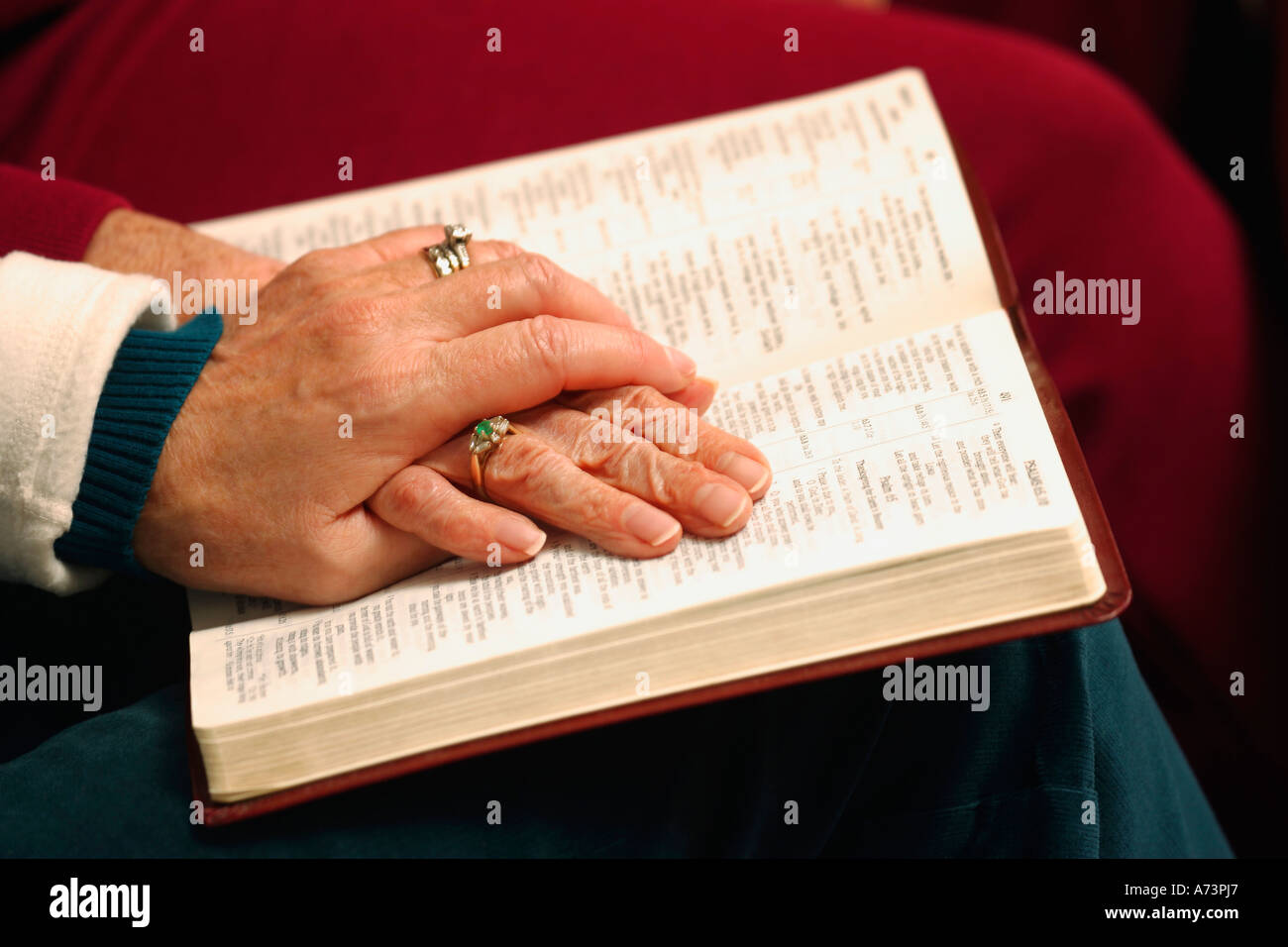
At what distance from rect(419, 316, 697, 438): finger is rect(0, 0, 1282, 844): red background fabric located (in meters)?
0.40

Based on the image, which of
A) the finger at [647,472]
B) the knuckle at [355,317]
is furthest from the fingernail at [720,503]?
the knuckle at [355,317]

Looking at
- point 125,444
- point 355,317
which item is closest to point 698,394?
point 355,317

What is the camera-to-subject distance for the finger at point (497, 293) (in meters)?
0.73

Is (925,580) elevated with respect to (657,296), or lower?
lower

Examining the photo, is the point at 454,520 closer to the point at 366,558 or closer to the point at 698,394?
the point at 366,558

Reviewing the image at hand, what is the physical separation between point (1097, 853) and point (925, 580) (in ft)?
0.85

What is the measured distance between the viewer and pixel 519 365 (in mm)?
701

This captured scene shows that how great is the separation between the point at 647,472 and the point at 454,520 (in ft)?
0.41

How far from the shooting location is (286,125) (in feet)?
3.47

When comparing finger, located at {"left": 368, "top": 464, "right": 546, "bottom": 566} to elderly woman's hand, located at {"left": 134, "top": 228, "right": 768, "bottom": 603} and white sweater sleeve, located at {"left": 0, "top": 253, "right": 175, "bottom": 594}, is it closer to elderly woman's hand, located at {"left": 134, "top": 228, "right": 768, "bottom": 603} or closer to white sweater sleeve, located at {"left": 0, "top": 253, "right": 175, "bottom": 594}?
elderly woman's hand, located at {"left": 134, "top": 228, "right": 768, "bottom": 603}

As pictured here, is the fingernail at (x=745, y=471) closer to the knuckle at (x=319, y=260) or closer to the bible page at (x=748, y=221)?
the bible page at (x=748, y=221)

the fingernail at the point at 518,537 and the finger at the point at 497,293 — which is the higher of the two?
the finger at the point at 497,293
